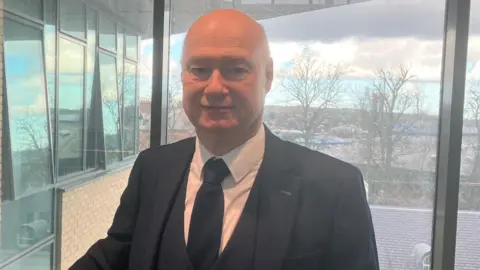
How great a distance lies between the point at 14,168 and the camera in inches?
135

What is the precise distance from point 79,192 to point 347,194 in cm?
366

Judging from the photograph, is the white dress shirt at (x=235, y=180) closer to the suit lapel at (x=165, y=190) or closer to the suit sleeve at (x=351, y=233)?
the suit lapel at (x=165, y=190)

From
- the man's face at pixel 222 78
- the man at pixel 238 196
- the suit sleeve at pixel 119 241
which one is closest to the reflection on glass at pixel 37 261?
the suit sleeve at pixel 119 241

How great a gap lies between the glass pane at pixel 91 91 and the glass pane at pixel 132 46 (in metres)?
0.37

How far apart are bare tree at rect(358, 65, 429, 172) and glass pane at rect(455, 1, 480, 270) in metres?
0.30

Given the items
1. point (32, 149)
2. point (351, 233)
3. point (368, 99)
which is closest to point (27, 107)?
Answer: point (32, 149)

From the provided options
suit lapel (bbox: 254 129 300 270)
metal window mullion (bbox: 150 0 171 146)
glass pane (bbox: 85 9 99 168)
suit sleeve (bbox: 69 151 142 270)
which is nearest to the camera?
suit lapel (bbox: 254 129 300 270)

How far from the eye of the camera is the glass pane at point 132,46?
3.88m

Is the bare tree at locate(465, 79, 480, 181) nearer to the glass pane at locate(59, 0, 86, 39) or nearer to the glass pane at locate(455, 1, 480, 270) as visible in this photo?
the glass pane at locate(455, 1, 480, 270)

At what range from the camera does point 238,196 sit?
41.1 inches

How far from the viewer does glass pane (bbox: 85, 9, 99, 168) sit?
4.28m

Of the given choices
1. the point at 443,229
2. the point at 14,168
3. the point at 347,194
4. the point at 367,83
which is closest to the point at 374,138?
the point at 367,83

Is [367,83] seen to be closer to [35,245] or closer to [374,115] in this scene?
[374,115]

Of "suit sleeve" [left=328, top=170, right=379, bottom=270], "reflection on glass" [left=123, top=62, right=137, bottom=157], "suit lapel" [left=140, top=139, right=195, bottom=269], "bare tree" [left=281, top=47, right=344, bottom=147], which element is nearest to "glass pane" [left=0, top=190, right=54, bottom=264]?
"reflection on glass" [left=123, top=62, right=137, bottom=157]
